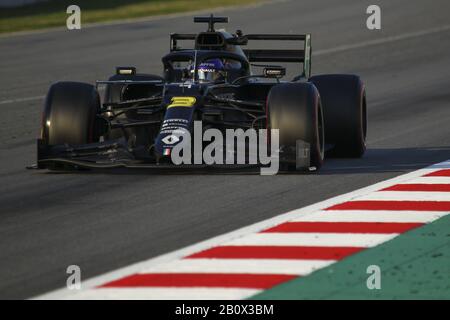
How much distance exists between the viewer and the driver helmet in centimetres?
1505

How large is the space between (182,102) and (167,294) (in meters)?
5.56

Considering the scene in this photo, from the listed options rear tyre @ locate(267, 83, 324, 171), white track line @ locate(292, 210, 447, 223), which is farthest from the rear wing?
white track line @ locate(292, 210, 447, 223)

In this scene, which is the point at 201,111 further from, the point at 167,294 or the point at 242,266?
the point at 167,294

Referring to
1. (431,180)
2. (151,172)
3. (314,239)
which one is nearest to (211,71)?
(151,172)

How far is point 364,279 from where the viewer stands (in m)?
8.93

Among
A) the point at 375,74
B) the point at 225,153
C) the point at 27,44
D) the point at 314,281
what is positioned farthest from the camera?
the point at 27,44

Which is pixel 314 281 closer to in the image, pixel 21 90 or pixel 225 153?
pixel 225 153

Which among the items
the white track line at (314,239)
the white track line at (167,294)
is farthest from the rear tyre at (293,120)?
the white track line at (167,294)

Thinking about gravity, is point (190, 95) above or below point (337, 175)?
above

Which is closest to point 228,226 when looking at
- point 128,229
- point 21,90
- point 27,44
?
point 128,229

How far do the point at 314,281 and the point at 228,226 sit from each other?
6.77ft

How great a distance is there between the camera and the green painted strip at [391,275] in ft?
28.0

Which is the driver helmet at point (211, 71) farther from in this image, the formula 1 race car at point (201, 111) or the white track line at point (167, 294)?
the white track line at point (167, 294)

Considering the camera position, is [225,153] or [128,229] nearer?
[128,229]
